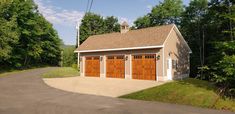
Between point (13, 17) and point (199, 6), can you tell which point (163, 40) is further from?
point (13, 17)

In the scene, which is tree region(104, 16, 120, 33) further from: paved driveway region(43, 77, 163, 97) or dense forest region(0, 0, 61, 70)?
paved driveway region(43, 77, 163, 97)

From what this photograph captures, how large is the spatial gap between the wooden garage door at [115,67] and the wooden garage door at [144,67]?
144 cm

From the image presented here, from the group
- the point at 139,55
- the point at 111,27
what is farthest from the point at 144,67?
the point at 111,27

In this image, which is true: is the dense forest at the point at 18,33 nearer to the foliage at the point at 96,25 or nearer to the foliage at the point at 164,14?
the foliage at the point at 96,25

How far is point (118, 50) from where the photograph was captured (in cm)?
2695

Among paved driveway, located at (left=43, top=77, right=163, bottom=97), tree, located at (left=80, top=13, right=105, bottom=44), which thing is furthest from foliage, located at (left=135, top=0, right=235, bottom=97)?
tree, located at (left=80, top=13, right=105, bottom=44)

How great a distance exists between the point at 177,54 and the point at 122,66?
5.48 metres

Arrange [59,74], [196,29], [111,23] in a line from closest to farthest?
[59,74] < [196,29] < [111,23]

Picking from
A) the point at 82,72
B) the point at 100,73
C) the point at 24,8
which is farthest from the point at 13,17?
the point at 100,73

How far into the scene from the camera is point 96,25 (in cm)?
6575

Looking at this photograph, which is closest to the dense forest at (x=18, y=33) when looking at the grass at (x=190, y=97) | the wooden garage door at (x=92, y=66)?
the wooden garage door at (x=92, y=66)

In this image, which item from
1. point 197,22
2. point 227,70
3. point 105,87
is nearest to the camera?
point 227,70

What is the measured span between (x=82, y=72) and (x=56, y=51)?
42.2 meters

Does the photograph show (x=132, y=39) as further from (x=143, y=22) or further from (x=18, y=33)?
(x=18, y=33)
